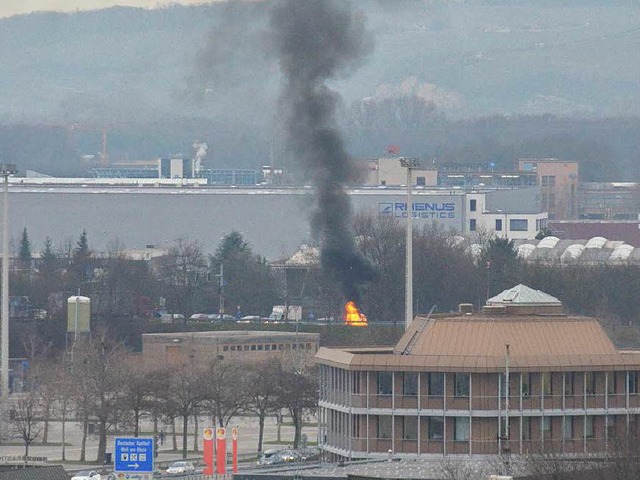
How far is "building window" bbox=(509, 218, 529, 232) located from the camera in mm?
175700

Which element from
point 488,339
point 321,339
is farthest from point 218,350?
point 488,339

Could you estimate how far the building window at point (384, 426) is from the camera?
5884 centimetres

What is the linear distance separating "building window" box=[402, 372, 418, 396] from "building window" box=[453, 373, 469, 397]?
0.85 m

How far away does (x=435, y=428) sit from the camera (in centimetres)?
5847

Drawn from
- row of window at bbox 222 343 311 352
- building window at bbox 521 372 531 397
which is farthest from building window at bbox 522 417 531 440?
row of window at bbox 222 343 311 352

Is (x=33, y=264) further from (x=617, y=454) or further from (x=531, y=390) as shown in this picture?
(x=617, y=454)

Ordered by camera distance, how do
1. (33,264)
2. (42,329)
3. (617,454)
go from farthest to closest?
(33,264)
(42,329)
(617,454)

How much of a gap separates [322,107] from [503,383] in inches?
1846

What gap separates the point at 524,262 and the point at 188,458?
5418cm

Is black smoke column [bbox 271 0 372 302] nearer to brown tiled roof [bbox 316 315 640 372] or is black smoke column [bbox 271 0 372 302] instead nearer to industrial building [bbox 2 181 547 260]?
brown tiled roof [bbox 316 315 640 372]

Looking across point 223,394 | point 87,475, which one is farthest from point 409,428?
point 223,394

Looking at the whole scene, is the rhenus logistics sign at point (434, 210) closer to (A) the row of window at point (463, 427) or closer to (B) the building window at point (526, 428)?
(A) the row of window at point (463, 427)

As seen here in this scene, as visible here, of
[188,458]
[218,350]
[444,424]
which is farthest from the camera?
[218,350]

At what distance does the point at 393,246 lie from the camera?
124 meters
